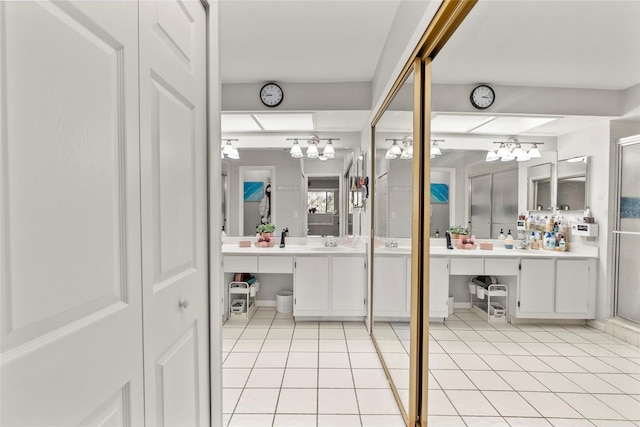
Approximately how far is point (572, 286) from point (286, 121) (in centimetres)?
298

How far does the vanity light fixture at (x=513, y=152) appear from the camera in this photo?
3.12 ft

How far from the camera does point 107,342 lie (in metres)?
0.69

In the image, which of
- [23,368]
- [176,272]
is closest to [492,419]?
[176,272]

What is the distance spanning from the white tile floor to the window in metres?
1.36

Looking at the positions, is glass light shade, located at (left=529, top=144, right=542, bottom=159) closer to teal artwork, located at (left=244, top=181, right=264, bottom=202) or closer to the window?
the window

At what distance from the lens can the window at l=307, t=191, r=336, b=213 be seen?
3799 millimetres

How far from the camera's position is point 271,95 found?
9.95 ft

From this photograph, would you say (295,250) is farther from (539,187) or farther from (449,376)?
(539,187)

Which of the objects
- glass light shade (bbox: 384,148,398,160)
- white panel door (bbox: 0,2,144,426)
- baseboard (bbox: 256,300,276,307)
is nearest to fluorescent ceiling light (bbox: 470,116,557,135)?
glass light shade (bbox: 384,148,398,160)

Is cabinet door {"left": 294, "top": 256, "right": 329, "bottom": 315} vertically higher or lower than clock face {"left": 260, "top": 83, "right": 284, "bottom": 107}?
lower

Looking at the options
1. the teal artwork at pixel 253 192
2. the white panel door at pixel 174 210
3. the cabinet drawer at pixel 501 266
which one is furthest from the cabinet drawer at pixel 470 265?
the teal artwork at pixel 253 192

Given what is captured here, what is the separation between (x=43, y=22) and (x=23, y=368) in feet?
1.94

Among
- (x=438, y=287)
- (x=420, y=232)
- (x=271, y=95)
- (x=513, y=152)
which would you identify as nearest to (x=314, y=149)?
(x=271, y=95)

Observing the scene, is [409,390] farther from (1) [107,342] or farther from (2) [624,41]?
(2) [624,41]
